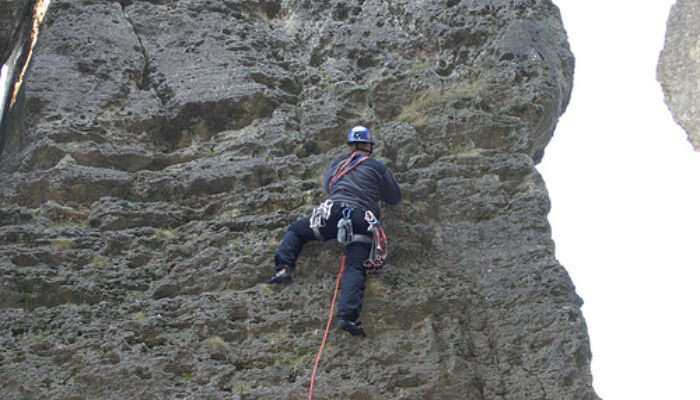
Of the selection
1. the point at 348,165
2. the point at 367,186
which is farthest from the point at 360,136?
the point at 367,186

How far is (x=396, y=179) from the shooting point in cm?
665

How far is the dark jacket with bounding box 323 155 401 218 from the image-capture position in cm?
600

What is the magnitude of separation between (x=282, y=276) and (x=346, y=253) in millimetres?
453

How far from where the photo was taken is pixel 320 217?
232 inches

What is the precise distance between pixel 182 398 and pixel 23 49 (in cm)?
429

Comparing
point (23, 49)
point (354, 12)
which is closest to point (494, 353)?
point (354, 12)

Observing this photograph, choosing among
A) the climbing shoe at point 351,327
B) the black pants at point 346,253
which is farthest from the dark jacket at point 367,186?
the climbing shoe at point 351,327

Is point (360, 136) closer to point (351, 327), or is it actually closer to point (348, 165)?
point (348, 165)

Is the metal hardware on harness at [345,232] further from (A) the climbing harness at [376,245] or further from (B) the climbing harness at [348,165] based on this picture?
(B) the climbing harness at [348,165]

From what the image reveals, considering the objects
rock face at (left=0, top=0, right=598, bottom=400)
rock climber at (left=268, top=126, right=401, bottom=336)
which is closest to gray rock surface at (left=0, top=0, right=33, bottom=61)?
rock face at (left=0, top=0, right=598, bottom=400)

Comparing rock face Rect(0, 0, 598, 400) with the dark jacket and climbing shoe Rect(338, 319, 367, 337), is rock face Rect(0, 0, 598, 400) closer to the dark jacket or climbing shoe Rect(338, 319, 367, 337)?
climbing shoe Rect(338, 319, 367, 337)

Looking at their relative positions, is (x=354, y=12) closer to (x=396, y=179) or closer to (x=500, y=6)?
(x=500, y=6)

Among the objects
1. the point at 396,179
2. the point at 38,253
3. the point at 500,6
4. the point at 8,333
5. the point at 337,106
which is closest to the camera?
the point at 8,333

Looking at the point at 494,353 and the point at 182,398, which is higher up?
the point at 494,353
